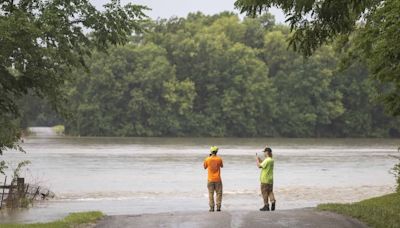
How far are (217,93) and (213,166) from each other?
307ft

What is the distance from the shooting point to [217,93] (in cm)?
10994

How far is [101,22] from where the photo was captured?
15.1m

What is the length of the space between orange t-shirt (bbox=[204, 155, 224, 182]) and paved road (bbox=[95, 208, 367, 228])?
6.59 ft

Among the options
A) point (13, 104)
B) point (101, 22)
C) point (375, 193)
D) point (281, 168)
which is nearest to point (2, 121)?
point (13, 104)

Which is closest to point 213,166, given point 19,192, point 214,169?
point 214,169

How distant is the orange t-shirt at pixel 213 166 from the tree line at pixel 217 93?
84.2 metres

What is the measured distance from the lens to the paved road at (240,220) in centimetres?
1262

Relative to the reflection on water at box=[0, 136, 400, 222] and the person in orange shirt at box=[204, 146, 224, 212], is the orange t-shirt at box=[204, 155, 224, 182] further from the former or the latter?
the reflection on water at box=[0, 136, 400, 222]

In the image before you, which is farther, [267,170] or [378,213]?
[267,170]

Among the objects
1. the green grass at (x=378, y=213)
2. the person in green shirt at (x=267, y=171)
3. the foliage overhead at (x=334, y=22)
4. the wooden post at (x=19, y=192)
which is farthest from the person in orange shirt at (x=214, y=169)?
the wooden post at (x=19, y=192)

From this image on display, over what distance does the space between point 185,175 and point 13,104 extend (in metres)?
25.0

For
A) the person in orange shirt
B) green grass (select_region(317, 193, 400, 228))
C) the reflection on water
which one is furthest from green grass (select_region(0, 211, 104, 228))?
green grass (select_region(317, 193, 400, 228))

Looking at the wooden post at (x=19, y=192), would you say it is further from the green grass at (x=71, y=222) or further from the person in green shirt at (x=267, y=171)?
the person in green shirt at (x=267, y=171)

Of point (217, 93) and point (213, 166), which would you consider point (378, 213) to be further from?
point (217, 93)
